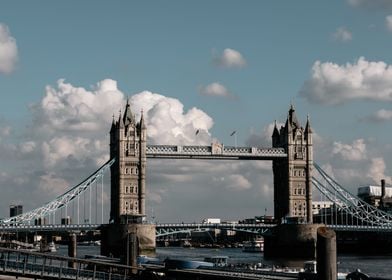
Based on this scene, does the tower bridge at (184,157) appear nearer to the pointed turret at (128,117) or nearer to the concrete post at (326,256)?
the pointed turret at (128,117)

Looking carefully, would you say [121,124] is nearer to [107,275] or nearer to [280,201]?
[280,201]

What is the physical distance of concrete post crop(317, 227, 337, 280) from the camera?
45844mm

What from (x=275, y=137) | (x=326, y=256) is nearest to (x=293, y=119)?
(x=275, y=137)

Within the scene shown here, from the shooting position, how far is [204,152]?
162 meters

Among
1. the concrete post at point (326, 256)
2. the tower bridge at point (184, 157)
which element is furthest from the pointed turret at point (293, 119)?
the concrete post at point (326, 256)

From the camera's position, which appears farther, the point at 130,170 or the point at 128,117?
the point at 128,117

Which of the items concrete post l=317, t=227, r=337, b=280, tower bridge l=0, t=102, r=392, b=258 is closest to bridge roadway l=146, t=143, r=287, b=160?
tower bridge l=0, t=102, r=392, b=258

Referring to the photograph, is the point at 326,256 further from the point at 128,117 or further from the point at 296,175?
the point at 296,175

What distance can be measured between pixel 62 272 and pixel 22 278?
9.67 ft

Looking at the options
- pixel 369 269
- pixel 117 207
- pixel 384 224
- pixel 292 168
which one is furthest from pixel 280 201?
pixel 369 269

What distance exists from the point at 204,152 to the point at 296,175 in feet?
68.1

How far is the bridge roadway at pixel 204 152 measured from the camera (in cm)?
16088

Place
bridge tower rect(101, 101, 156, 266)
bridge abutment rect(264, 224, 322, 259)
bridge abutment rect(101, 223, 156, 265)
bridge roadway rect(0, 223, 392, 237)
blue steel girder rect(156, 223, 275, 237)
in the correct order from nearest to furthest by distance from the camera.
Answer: bridge roadway rect(0, 223, 392, 237)
bridge abutment rect(101, 223, 156, 265)
bridge tower rect(101, 101, 156, 266)
blue steel girder rect(156, 223, 275, 237)
bridge abutment rect(264, 224, 322, 259)

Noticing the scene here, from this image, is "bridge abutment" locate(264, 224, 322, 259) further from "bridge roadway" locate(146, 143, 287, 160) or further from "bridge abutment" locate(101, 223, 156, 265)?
"bridge abutment" locate(101, 223, 156, 265)
